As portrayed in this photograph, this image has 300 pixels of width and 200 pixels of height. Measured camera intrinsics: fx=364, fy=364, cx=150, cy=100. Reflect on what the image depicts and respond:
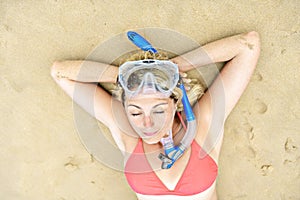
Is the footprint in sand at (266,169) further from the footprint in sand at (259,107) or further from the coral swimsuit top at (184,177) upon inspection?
the coral swimsuit top at (184,177)

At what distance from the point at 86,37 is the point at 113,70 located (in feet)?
0.94

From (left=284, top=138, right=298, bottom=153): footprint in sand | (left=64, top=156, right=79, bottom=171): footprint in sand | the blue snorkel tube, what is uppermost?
the blue snorkel tube

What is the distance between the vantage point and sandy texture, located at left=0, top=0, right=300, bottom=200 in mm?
2299

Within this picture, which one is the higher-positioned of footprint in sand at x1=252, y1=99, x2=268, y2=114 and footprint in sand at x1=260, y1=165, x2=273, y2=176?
footprint in sand at x1=252, y1=99, x2=268, y2=114

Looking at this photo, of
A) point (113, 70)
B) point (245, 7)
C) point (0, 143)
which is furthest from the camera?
point (0, 143)

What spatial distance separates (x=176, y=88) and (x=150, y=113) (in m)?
Answer: 0.22

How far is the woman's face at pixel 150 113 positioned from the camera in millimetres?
1980

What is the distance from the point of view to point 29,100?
2646mm

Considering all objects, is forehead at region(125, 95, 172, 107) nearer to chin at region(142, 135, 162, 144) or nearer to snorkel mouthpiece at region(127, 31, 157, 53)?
chin at region(142, 135, 162, 144)

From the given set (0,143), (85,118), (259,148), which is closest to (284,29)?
(259,148)

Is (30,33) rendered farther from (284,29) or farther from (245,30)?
(284,29)

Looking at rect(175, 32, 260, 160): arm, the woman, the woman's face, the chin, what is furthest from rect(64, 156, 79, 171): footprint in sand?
rect(175, 32, 260, 160): arm

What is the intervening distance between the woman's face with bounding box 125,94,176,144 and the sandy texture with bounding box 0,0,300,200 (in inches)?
23.4

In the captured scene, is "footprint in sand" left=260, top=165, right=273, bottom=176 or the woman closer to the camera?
the woman
